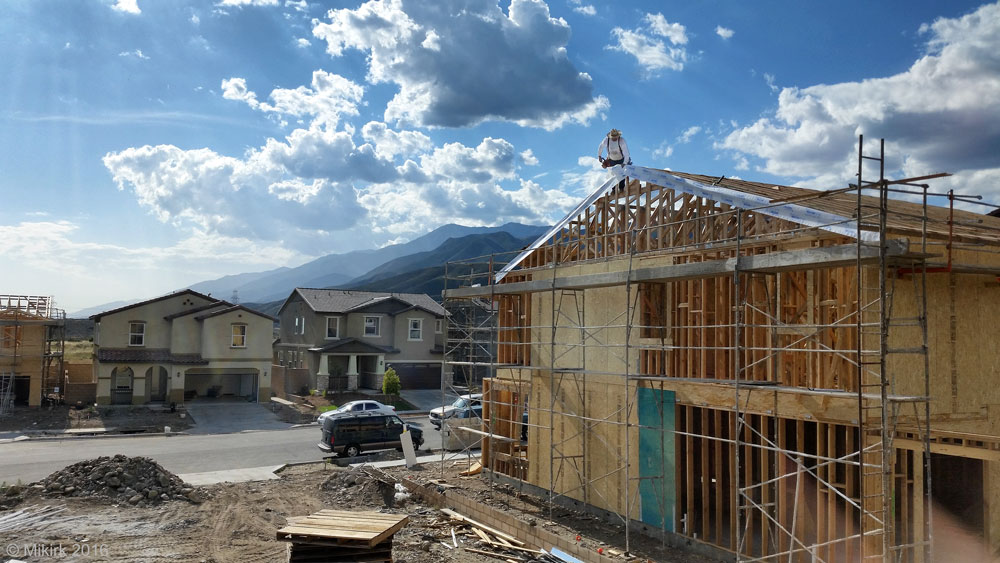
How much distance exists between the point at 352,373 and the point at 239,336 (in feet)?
23.9

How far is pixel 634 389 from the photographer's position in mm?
14000

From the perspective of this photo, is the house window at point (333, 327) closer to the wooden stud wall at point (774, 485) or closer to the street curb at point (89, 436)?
the street curb at point (89, 436)

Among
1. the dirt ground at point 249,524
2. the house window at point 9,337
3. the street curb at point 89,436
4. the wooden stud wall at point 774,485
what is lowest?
the street curb at point 89,436

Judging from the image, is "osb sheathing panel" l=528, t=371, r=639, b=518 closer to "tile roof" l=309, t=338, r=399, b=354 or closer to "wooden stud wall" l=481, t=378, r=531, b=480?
"wooden stud wall" l=481, t=378, r=531, b=480

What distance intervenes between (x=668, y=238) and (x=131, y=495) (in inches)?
562

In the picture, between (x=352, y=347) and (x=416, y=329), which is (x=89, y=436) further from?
(x=416, y=329)

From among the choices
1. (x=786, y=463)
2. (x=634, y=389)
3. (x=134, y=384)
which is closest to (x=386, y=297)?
(x=134, y=384)

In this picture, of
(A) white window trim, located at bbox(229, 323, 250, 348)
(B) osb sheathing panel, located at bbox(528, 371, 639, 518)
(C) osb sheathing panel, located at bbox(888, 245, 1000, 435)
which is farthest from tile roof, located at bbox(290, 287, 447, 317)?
(C) osb sheathing panel, located at bbox(888, 245, 1000, 435)

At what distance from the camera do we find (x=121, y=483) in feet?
56.0

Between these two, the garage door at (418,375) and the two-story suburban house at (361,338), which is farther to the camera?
the garage door at (418,375)

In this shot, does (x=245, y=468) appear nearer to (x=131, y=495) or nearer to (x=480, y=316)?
(x=131, y=495)

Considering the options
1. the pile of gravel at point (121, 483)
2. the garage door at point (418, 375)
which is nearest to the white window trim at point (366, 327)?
the garage door at point (418, 375)

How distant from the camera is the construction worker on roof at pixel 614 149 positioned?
1584 cm

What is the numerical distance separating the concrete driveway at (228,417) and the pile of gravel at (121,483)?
41.7ft
